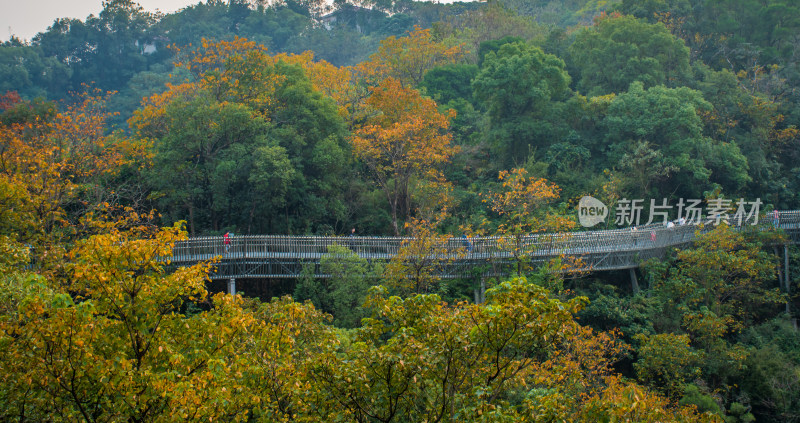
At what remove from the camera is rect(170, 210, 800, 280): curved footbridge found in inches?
925

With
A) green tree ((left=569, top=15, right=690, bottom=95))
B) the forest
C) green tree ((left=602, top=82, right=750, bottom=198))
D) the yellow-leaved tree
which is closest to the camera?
the forest

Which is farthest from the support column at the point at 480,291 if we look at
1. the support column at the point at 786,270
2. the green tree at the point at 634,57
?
the green tree at the point at 634,57

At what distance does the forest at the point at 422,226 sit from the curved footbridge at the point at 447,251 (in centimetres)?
68

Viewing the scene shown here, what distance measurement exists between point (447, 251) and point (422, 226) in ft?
6.74

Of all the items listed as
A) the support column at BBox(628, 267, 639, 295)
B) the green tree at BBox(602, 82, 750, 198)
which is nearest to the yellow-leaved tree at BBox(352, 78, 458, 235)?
the green tree at BBox(602, 82, 750, 198)

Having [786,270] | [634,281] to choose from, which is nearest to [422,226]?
[634,281]

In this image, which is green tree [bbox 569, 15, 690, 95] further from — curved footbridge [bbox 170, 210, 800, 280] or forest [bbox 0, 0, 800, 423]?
curved footbridge [bbox 170, 210, 800, 280]

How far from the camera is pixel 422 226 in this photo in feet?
82.5

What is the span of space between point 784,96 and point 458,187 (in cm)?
2370

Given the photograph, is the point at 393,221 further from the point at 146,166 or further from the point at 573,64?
the point at 573,64

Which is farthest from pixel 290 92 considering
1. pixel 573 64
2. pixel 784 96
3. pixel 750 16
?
pixel 750 16

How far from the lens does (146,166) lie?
28.8 metres

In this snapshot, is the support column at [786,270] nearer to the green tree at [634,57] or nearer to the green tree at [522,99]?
the green tree at [634,57]

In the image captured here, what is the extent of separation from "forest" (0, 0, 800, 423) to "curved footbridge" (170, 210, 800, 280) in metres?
0.68
